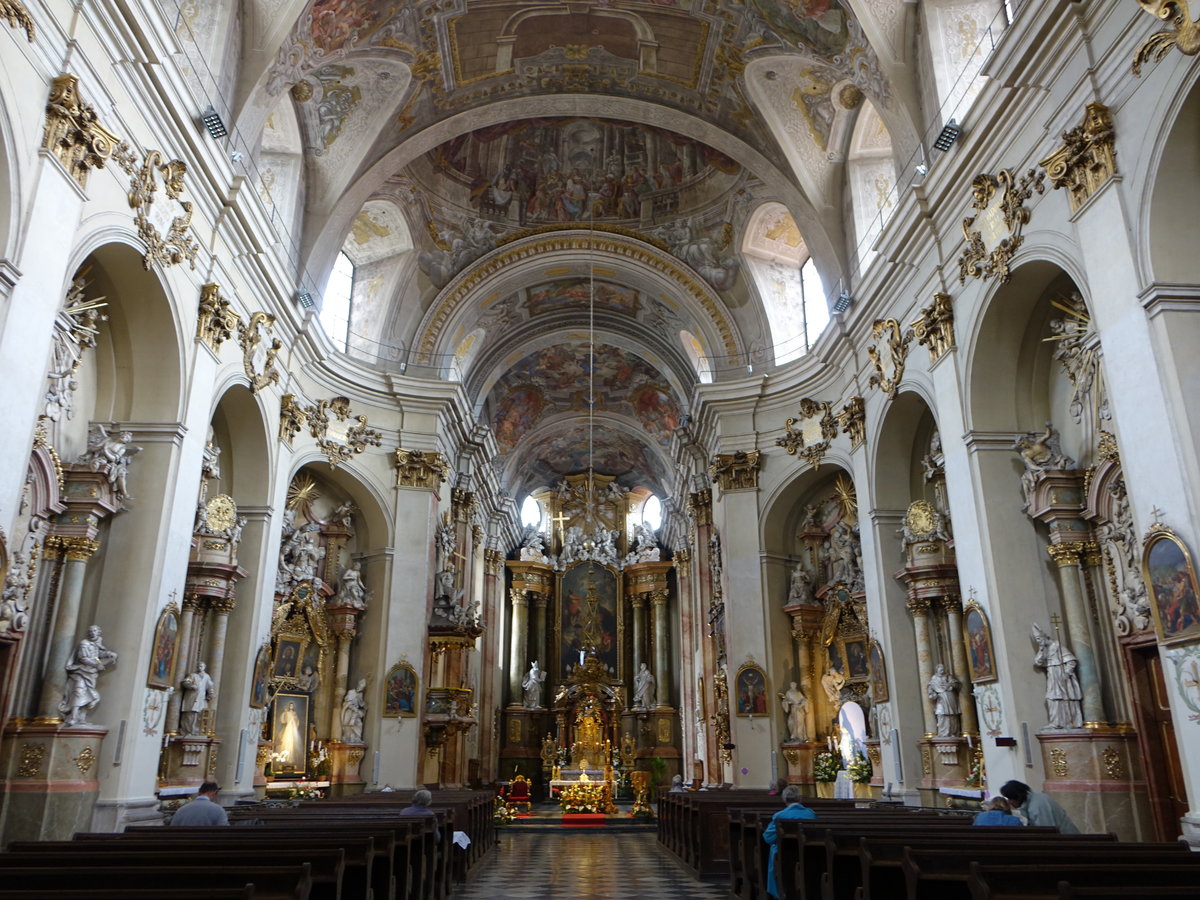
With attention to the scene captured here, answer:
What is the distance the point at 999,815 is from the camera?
7.09 meters

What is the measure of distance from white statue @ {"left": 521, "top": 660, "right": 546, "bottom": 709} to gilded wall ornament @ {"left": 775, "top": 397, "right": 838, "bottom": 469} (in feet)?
53.6

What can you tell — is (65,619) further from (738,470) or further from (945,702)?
(738,470)

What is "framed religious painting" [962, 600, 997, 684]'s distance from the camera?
10.4 meters

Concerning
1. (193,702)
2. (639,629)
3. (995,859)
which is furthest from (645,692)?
(995,859)

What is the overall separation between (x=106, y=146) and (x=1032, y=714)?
11.0 m

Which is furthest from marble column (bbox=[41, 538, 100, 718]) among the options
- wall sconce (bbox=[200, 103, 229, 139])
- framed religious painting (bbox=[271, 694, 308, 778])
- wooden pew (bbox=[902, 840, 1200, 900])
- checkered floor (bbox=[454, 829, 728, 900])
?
wooden pew (bbox=[902, 840, 1200, 900])

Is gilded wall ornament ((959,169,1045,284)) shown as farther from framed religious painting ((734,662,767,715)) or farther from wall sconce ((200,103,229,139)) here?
wall sconce ((200,103,229,139))

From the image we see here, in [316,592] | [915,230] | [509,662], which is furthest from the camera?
[509,662]

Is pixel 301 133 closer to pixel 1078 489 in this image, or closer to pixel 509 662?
pixel 1078 489

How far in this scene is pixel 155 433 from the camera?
10.8 metres

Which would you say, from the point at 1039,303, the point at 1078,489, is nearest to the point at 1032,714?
the point at 1078,489

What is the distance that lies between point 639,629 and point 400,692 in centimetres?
1642

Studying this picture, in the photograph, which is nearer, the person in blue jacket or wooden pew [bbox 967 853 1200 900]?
wooden pew [bbox 967 853 1200 900]

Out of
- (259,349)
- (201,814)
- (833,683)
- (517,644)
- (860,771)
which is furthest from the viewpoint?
(517,644)
